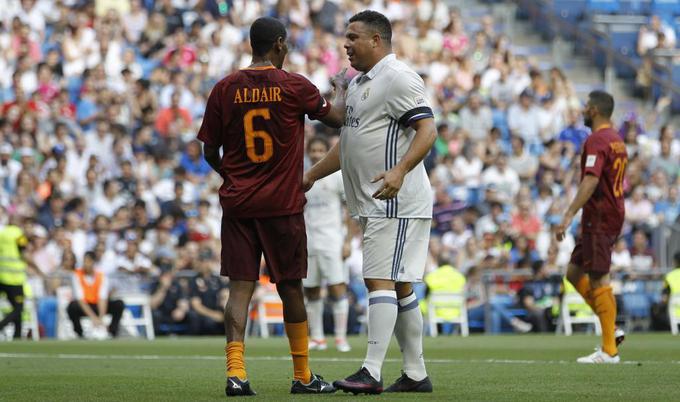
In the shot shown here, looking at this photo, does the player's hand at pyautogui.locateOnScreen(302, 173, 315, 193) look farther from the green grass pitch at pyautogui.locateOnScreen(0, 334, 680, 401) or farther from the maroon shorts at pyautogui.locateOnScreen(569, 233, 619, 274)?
the maroon shorts at pyautogui.locateOnScreen(569, 233, 619, 274)

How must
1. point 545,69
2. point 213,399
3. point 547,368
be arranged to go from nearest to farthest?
point 213,399 → point 547,368 → point 545,69

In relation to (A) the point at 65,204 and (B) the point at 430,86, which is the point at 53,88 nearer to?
(A) the point at 65,204

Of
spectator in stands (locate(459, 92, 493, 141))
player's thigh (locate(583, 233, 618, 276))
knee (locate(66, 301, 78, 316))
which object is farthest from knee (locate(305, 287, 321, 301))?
spectator in stands (locate(459, 92, 493, 141))

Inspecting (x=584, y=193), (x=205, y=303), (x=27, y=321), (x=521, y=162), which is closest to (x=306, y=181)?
(x=584, y=193)

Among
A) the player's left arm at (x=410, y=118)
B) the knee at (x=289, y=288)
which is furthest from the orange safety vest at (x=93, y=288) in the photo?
the player's left arm at (x=410, y=118)

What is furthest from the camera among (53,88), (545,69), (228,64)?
(545,69)

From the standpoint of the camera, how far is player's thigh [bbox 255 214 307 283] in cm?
882

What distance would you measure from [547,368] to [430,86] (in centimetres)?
1617

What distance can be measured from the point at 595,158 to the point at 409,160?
4386 mm

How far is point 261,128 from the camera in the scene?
28.8 ft

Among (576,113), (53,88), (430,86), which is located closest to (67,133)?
(53,88)

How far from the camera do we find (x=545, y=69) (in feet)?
100

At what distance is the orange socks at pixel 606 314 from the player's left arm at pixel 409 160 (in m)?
4.38

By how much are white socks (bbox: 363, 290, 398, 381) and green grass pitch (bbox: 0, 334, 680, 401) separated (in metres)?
0.21
